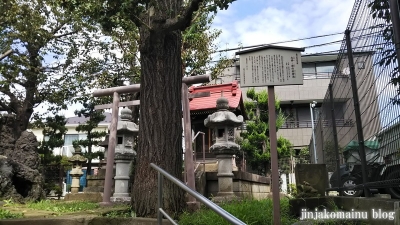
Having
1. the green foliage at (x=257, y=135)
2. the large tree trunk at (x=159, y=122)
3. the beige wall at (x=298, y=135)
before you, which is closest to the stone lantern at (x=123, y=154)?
the large tree trunk at (x=159, y=122)

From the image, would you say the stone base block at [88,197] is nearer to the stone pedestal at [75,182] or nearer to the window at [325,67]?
the stone pedestal at [75,182]

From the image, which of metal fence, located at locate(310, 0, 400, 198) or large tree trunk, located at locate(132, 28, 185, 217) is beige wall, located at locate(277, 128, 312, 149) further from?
large tree trunk, located at locate(132, 28, 185, 217)

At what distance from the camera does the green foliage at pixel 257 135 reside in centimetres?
1711

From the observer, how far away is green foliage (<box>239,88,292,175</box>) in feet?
56.1

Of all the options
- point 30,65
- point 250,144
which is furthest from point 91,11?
point 250,144

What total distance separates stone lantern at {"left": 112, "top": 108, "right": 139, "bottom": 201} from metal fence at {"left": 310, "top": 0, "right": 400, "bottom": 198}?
197 inches

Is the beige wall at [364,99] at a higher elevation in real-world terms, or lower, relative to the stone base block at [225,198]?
higher

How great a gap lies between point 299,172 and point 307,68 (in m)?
18.8

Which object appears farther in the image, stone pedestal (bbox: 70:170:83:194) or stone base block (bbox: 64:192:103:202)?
stone pedestal (bbox: 70:170:83:194)

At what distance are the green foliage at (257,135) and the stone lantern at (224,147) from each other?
32.0 ft

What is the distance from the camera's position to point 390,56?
10.1 ft

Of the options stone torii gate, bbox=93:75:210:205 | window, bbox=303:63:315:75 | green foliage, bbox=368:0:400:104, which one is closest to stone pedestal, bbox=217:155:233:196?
stone torii gate, bbox=93:75:210:205

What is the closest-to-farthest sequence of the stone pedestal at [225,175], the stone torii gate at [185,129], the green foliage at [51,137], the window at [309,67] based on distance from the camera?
the stone torii gate at [185,129]
the stone pedestal at [225,175]
the green foliage at [51,137]
the window at [309,67]

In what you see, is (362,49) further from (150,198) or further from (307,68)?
(307,68)
